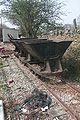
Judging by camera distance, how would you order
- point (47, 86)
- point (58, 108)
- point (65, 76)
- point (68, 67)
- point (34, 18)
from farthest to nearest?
point (34, 18) < point (68, 67) < point (65, 76) < point (47, 86) < point (58, 108)

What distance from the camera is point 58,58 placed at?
10242 mm

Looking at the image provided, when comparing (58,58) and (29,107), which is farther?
(58,58)

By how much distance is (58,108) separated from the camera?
676 cm

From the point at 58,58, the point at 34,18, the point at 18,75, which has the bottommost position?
the point at 18,75

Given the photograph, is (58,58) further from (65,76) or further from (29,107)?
(29,107)

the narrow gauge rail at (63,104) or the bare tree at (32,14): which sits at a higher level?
the bare tree at (32,14)

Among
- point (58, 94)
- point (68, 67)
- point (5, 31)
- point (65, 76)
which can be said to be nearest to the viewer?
point (58, 94)

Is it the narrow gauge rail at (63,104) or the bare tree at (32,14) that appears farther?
the bare tree at (32,14)

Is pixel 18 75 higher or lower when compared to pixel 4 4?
lower

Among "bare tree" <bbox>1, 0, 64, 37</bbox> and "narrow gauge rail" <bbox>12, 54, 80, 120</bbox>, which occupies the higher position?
"bare tree" <bbox>1, 0, 64, 37</bbox>

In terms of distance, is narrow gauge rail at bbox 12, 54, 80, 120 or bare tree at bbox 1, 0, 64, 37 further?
bare tree at bbox 1, 0, 64, 37

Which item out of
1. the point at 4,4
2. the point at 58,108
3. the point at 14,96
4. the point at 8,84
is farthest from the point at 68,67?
the point at 4,4

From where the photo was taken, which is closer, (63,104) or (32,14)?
(63,104)

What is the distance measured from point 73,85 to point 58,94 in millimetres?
1342
